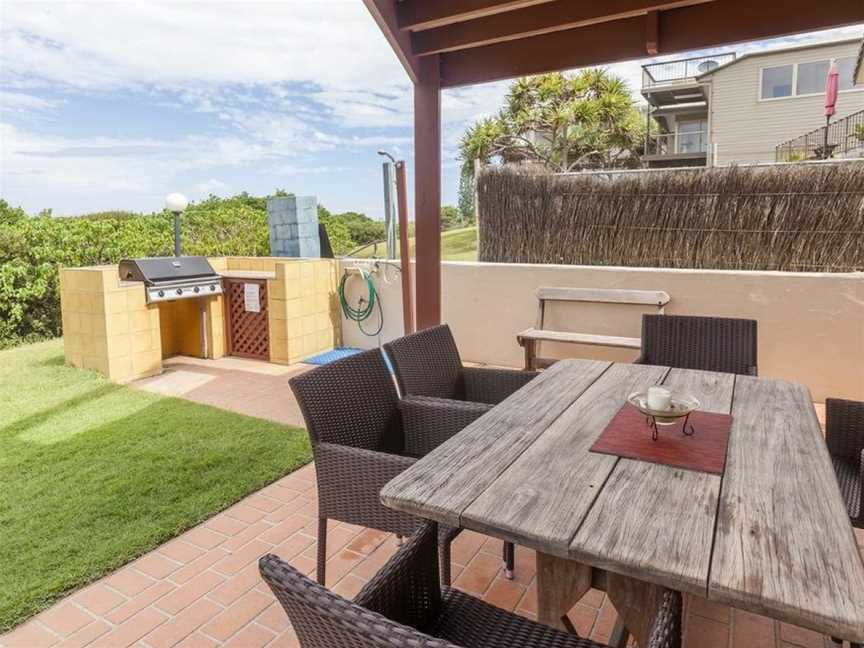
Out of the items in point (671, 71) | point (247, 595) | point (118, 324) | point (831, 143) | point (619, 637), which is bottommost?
point (247, 595)

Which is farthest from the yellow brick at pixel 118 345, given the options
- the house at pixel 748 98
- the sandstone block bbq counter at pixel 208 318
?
the house at pixel 748 98

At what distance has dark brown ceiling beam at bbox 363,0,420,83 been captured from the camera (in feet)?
9.72

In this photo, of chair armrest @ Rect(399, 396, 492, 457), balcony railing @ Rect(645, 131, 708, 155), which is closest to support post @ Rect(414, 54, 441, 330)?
chair armrest @ Rect(399, 396, 492, 457)

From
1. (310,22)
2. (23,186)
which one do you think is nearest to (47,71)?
(310,22)

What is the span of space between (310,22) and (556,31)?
1160 centimetres

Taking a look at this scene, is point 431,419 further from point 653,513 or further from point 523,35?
point 523,35

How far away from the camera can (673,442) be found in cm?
158

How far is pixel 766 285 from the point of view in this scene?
4301 millimetres

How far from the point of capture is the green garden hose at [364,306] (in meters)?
5.83

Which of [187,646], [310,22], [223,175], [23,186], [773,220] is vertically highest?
[310,22]

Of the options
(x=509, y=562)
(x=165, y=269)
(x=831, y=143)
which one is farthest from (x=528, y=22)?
(x=831, y=143)

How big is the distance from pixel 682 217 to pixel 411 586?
4.52 metres

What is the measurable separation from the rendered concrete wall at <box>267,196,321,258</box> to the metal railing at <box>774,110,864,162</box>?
34.3 ft

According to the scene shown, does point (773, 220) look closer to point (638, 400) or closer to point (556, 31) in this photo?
point (556, 31)
